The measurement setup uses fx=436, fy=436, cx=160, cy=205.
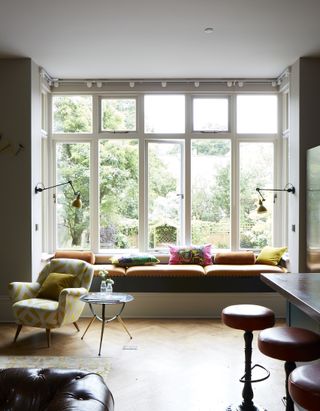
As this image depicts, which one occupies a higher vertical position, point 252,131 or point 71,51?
point 71,51

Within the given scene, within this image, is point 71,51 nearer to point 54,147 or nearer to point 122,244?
point 54,147

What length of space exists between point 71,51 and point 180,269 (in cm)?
291

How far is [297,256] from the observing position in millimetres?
5215

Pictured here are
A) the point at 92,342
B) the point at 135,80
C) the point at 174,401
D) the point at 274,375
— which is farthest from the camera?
the point at 135,80

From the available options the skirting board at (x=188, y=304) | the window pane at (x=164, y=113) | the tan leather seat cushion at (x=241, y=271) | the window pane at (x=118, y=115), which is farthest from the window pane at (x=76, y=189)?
the tan leather seat cushion at (x=241, y=271)

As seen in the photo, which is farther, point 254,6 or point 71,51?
point 71,51

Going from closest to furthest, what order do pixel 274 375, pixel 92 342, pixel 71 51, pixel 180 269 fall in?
pixel 274 375 < pixel 92 342 < pixel 71 51 < pixel 180 269

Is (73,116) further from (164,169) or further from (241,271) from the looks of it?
(241,271)

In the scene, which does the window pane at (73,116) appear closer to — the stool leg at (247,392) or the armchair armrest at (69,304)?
the armchair armrest at (69,304)

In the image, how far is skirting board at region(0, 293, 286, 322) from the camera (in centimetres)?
554

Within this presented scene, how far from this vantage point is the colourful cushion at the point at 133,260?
18.8 feet

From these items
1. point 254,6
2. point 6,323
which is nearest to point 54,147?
point 6,323

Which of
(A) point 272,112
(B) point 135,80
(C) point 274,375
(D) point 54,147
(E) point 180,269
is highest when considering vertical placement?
(B) point 135,80

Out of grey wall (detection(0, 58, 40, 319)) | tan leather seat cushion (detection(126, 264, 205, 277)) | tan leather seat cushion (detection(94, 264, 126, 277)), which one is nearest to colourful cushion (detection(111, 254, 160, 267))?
tan leather seat cushion (detection(94, 264, 126, 277))
